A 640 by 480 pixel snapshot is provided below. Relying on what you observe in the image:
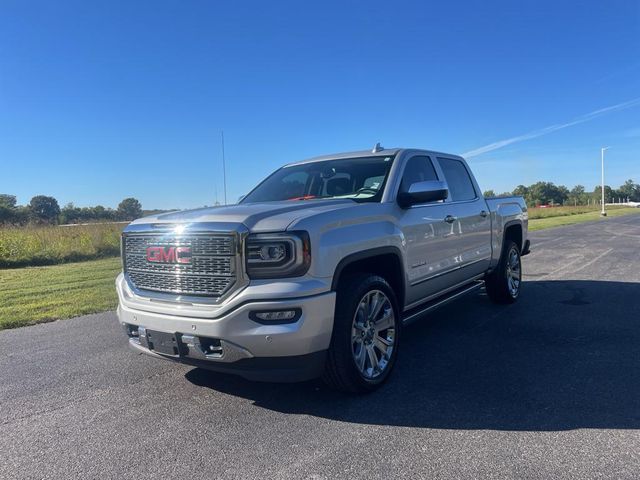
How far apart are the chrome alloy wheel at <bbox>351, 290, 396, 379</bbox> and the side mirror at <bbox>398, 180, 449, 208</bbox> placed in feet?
2.97

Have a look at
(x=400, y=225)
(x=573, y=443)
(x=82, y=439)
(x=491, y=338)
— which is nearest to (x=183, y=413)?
(x=82, y=439)

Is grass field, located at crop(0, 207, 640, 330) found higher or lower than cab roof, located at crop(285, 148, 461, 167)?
lower

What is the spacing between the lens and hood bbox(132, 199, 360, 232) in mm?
3438

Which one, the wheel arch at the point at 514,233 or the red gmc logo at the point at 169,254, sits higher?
the red gmc logo at the point at 169,254

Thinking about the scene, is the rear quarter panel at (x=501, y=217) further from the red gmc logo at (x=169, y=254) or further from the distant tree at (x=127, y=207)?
the distant tree at (x=127, y=207)

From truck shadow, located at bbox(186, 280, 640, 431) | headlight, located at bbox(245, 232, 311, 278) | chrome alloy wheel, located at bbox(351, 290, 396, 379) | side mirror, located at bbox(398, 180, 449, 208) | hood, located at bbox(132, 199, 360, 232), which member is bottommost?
truck shadow, located at bbox(186, 280, 640, 431)

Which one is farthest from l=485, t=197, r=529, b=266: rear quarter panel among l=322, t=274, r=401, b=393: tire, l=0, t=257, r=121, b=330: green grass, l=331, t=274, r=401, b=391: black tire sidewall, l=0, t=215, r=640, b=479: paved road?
l=0, t=257, r=121, b=330: green grass

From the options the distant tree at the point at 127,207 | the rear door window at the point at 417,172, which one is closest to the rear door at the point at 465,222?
the rear door window at the point at 417,172

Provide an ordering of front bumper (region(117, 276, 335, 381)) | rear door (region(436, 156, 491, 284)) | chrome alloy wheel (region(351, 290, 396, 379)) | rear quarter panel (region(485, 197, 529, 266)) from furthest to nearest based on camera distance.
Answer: rear quarter panel (region(485, 197, 529, 266)) < rear door (region(436, 156, 491, 284)) < chrome alloy wheel (region(351, 290, 396, 379)) < front bumper (region(117, 276, 335, 381))

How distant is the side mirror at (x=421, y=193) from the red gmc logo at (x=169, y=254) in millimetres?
1933

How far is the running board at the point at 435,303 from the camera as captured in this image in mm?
4568

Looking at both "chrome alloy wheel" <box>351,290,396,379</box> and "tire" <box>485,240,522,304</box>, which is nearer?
"chrome alloy wheel" <box>351,290,396,379</box>

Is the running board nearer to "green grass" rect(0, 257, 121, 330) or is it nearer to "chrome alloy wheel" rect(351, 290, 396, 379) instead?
"chrome alloy wheel" rect(351, 290, 396, 379)

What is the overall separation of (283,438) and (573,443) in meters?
1.80
